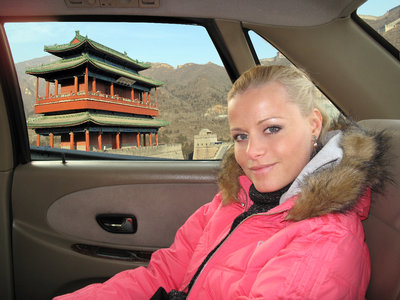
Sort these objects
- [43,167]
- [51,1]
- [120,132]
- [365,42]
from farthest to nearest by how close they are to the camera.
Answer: [120,132]
[43,167]
[51,1]
[365,42]

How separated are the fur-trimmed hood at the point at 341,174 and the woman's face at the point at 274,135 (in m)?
0.05

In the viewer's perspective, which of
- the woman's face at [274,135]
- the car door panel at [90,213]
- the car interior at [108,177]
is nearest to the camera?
the woman's face at [274,135]

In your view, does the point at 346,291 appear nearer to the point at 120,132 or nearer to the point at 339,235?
the point at 339,235

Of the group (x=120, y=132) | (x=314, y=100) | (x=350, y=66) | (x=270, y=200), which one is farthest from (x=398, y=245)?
(x=120, y=132)

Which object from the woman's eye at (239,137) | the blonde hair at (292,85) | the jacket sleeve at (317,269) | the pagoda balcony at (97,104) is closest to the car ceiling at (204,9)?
the blonde hair at (292,85)

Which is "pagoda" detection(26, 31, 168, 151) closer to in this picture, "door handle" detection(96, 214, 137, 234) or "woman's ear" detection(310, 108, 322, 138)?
"door handle" detection(96, 214, 137, 234)

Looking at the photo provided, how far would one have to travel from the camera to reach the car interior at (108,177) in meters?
1.39

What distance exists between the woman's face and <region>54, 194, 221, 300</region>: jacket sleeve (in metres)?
0.33

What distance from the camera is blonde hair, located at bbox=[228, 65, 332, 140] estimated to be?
0.87m

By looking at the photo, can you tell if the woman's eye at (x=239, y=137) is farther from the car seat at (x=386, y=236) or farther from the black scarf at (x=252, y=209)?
the car seat at (x=386, y=236)

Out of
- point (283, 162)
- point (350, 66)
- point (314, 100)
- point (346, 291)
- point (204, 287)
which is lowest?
point (204, 287)

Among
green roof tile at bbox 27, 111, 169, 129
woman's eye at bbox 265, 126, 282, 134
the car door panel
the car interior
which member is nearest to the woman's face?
woman's eye at bbox 265, 126, 282, 134

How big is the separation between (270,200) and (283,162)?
0.46 feet

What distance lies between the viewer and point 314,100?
0.90 meters
